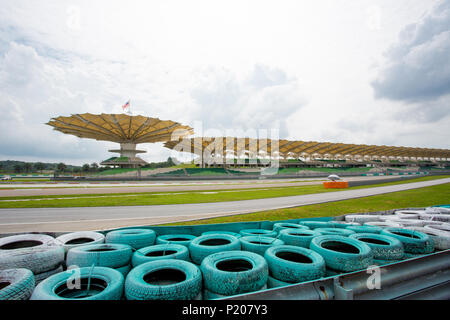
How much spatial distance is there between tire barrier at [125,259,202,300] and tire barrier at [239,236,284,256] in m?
1.53

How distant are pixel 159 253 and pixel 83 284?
1.52 m

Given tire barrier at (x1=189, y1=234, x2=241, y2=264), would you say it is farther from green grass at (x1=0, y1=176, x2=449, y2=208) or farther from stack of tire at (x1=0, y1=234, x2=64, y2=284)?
green grass at (x1=0, y1=176, x2=449, y2=208)

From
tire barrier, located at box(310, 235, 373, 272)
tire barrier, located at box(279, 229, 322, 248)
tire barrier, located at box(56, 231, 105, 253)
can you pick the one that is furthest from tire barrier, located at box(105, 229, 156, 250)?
tire barrier, located at box(310, 235, 373, 272)

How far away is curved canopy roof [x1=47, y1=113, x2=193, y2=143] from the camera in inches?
1987

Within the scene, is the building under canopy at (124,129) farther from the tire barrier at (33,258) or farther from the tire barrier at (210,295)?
the tire barrier at (210,295)

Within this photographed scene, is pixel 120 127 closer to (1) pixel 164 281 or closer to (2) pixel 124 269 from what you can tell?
(2) pixel 124 269

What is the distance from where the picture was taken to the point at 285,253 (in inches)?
172

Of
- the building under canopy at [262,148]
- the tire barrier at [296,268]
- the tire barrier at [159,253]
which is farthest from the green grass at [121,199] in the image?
the building under canopy at [262,148]

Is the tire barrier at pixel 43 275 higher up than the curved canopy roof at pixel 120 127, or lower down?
lower down

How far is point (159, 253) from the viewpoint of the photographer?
4520mm

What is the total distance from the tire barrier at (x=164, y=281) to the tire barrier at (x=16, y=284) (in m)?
1.27

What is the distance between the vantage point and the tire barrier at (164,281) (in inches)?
107
